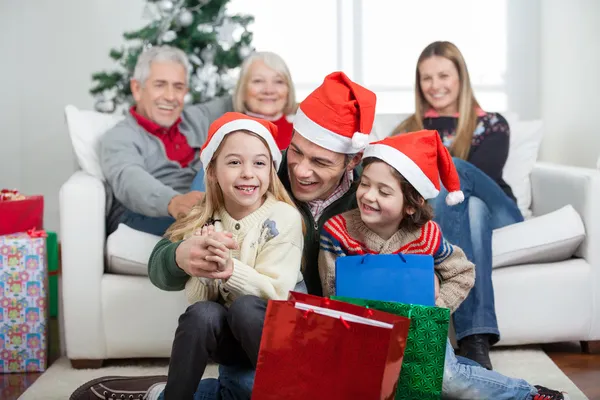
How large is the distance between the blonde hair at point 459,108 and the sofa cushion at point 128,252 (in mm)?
1015

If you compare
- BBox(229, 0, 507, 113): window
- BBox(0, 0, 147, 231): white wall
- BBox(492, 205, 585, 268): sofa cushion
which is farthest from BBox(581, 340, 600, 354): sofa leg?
BBox(0, 0, 147, 231): white wall

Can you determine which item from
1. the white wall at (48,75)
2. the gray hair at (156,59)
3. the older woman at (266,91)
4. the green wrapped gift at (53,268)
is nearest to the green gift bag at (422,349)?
the older woman at (266,91)

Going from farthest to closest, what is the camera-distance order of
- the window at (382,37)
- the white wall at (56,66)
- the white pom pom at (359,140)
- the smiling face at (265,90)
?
the window at (382,37) < the white wall at (56,66) < the smiling face at (265,90) < the white pom pom at (359,140)

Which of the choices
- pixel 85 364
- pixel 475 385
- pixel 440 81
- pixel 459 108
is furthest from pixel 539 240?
pixel 85 364

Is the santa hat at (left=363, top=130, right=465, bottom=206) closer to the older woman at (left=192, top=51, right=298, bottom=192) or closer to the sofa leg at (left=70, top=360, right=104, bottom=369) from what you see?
the older woman at (left=192, top=51, right=298, bottom=192)

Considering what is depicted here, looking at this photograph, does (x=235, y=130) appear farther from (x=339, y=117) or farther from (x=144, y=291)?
(x=144, y=291)

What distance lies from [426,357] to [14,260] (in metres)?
1.36

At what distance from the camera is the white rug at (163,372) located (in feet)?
6.85

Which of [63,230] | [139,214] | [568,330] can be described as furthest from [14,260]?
[568,330]

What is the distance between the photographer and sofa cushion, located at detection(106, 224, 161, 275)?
236 centimetres

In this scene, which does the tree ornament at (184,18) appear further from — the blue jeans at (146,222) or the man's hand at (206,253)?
the man's hand at (206,253)

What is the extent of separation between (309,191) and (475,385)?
61cm

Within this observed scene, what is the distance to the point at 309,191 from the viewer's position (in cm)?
194

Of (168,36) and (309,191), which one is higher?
(168,36)
